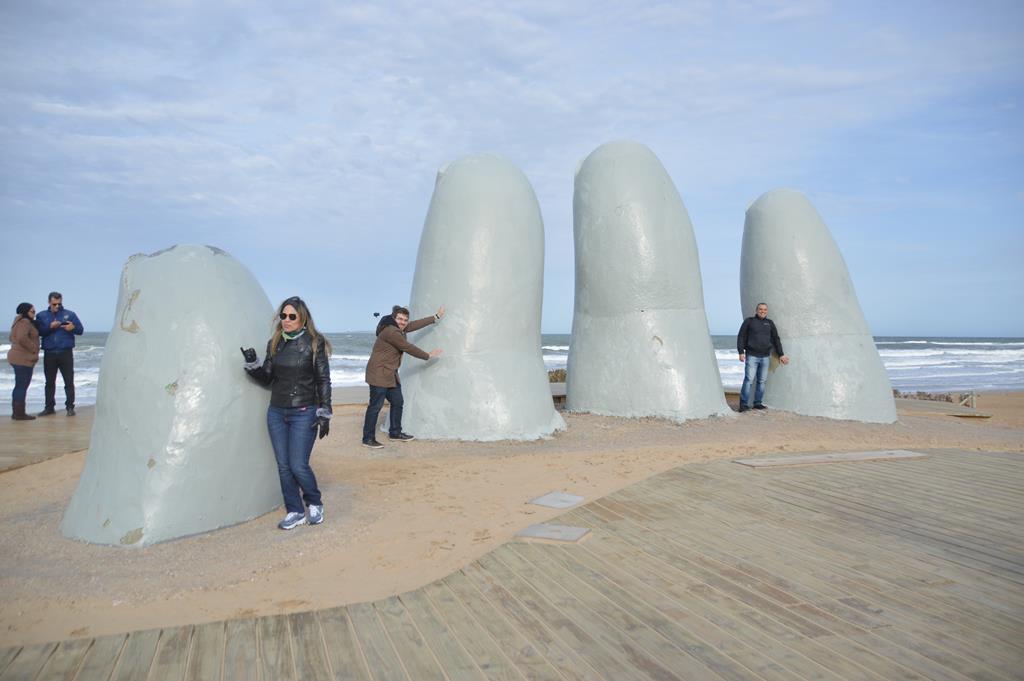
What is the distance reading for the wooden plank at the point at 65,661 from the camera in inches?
97.8

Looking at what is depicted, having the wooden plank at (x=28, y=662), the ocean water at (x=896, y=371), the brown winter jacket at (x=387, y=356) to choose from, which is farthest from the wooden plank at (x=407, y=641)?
the ocean water at (x=896, y=371)

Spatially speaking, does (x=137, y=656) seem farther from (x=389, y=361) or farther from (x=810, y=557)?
(x=389, y=361)

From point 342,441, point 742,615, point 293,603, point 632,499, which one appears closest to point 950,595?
point 742,615

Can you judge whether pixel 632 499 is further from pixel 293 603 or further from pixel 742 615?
pixel 293 603

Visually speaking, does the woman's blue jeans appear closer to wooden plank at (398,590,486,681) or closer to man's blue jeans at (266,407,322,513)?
man's blue jeans at (266,407,322,513)

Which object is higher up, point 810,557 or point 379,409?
point 379,409

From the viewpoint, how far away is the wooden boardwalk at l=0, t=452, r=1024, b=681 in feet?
8.29

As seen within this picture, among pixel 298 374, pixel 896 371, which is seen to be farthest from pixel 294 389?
pixel 896 371

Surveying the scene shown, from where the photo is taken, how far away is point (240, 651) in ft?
8.80

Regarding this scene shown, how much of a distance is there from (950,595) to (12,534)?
17.8 feet

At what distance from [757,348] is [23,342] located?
32.8 ft

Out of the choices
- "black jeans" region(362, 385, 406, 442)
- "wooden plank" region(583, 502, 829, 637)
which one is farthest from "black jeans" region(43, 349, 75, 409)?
"wooden plank" region(583, 502, 829, 637)

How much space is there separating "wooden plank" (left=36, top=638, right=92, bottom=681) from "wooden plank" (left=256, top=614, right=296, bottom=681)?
2.06 feet

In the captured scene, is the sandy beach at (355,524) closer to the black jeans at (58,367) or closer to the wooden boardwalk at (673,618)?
the wooden boardwalk at (673,618)
